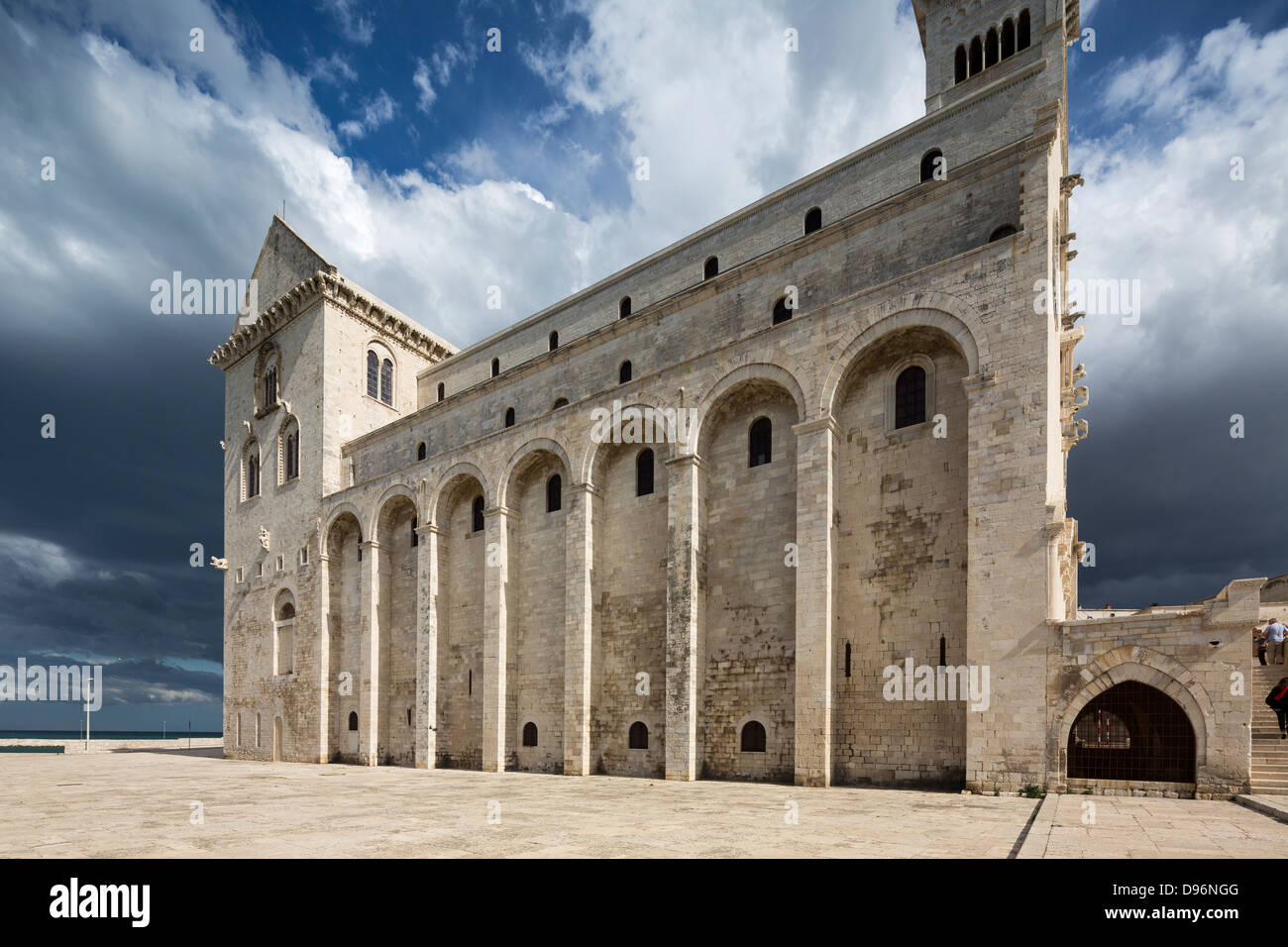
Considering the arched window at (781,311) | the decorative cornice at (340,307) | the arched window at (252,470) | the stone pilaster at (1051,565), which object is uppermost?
the decorative cornice at (340,307)

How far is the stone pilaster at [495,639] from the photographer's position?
76.1ft

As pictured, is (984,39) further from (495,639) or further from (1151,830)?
(495,639)

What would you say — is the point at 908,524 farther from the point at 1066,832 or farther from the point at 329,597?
the point at 329,597

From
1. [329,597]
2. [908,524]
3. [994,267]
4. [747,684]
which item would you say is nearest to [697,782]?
[747,684]

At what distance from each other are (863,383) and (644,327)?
8379mm

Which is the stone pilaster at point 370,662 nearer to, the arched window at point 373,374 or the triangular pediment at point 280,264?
the arched window at point 373,374

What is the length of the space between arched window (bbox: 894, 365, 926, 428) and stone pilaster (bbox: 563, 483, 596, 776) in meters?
9.04

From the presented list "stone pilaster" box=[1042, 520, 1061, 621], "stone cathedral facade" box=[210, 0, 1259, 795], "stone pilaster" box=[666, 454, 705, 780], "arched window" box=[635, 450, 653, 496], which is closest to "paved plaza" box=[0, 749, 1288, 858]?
"stone pilaster" box=[666, 454, 705, 780]

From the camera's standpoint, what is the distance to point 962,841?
8562 millimetres

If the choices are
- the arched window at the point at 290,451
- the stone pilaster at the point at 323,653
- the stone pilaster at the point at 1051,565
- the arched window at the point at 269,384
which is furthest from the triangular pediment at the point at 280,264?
the stone pilaster at the point at 1051,565

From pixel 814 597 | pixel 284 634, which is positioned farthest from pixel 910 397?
pixel 284 634

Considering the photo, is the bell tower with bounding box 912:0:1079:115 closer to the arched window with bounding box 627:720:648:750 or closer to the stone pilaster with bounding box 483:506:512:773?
the stone pilaster with bounding box 483:506:512:773

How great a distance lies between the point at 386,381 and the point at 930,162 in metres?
24.6

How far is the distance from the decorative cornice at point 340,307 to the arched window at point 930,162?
23.5 m
